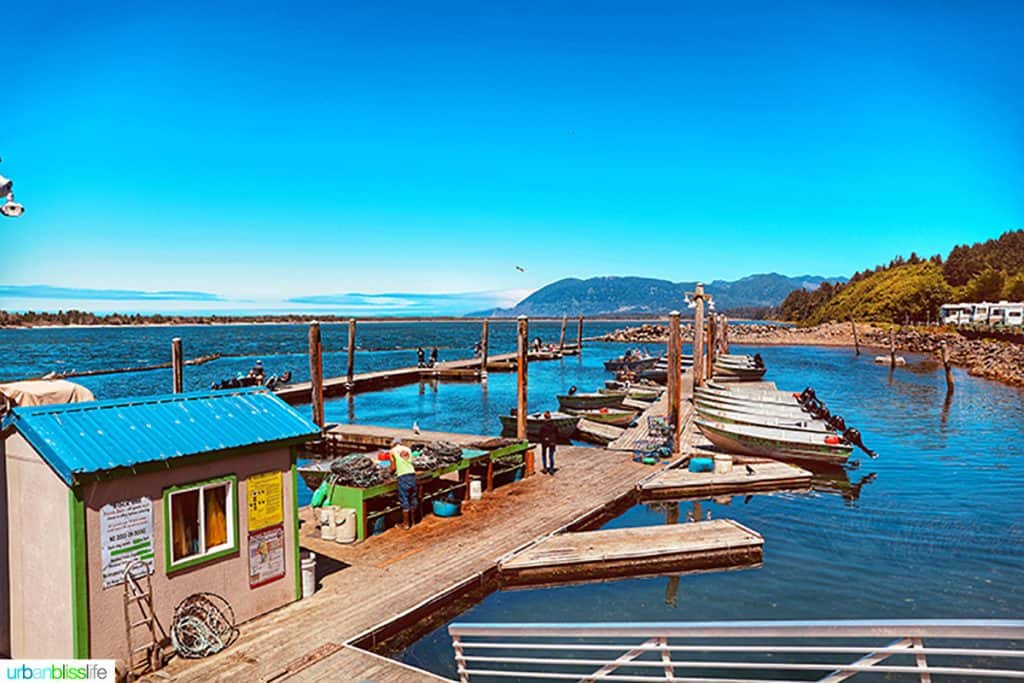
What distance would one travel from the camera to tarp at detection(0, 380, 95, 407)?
9.39 m

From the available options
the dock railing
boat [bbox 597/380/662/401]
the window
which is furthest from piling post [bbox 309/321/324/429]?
the window

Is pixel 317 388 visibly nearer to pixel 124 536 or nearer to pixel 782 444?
pixel 782 444

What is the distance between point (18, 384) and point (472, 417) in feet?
94.2

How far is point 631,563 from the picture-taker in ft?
45.8

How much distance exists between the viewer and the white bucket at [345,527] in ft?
44.8

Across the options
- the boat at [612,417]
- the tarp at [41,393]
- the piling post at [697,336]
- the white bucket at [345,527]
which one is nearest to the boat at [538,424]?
the boat at [612,417]

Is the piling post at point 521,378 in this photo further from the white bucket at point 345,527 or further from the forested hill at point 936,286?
the forested hill at point 936,286

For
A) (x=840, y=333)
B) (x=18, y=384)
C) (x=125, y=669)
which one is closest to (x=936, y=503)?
(x=125, y=669)

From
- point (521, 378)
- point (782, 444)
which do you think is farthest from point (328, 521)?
point (782, 444)

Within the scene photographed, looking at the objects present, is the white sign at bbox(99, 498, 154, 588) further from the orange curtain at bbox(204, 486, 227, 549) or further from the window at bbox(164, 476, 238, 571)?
the orange curtain at bbox(204, 486, 227, 549)

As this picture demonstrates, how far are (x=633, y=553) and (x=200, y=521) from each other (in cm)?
833

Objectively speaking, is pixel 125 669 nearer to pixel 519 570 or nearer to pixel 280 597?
pixel 280 597

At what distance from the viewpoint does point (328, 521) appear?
13.9 meters

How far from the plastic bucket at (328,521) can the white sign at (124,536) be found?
17.0 ft
